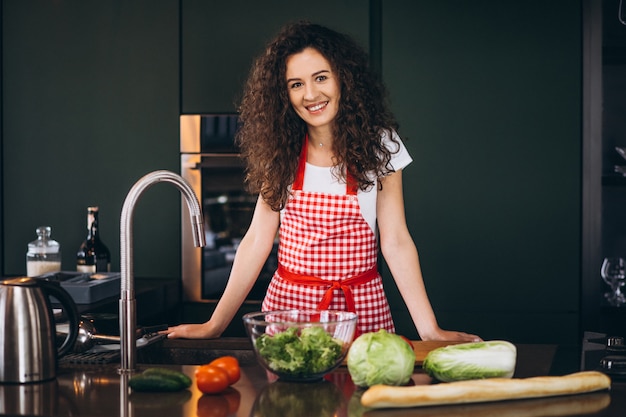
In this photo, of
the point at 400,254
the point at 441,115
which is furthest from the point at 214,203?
the point at 400,254

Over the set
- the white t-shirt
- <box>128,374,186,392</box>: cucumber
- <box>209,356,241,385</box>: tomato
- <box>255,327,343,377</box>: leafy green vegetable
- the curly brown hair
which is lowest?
<box>128,374,186,392</box>: cucumber

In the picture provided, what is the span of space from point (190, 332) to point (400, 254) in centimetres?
62

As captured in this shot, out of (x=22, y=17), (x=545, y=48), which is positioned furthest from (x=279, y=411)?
(x=22, y=17)

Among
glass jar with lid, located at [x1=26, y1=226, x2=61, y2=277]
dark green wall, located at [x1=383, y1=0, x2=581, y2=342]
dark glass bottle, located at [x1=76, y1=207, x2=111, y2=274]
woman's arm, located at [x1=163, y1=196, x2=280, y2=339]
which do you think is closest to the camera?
woman's arm, located at [x1=163, y1=196, x2=280, y2=339]

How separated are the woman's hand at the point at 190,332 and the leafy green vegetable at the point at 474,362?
0.69 m

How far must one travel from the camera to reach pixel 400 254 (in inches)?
86.8

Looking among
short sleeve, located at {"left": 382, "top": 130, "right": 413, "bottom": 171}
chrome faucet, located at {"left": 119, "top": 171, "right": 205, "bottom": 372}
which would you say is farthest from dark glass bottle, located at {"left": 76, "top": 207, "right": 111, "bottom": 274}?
chrome faucet, located at {"left": 119, "top": 171, "right": 205, "bottom": 372}

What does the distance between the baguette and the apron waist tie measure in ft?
2.78

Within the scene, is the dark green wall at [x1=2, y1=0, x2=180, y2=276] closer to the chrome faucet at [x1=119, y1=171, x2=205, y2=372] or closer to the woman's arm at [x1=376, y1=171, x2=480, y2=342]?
the woman's arm at [x1=376, y1=171, x2=480, y2=342]

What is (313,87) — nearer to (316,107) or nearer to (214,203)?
(316,107)

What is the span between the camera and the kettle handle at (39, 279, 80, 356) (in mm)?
1518

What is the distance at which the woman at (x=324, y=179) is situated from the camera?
2.21 metres

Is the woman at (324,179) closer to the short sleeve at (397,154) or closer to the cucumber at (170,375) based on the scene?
the short sleeve at (397,154)

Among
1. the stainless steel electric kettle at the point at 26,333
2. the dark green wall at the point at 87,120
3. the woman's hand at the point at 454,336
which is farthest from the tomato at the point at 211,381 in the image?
the dark green wall at the point at 87,120
